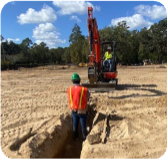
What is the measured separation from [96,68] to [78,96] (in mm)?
5112

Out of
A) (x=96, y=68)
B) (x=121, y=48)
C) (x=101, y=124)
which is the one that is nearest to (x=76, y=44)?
(x=121, y=48)

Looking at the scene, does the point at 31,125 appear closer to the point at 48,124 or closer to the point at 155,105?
the point at 48,124

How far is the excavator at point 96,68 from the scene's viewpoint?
32.4 feet

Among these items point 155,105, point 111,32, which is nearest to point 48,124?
point 155,105

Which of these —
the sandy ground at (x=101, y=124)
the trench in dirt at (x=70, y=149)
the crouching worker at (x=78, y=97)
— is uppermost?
the crouching worker at (x=78, y=97)

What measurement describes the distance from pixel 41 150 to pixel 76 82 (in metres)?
1.84

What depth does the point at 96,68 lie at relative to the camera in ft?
34.2

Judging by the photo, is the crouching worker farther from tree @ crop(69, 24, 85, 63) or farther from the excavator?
tree @ crop(69, 24, 85, 63)

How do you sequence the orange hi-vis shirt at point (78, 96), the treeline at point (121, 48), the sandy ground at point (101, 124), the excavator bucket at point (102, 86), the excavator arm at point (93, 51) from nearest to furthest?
the sandy ground at point (101, 124), the orange hi-vis shirt at point (78, 96), the excavator arm at point (93, 51), the excavator bucket at point (102, 86), the treeline at point (121, 48)

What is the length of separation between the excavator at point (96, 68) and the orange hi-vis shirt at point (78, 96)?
4.50 meters

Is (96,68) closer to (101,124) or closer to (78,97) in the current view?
(101,124)

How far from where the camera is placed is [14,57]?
47.8m

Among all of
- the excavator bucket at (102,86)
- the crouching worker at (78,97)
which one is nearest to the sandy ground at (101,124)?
the excavator bucket at (102,86)

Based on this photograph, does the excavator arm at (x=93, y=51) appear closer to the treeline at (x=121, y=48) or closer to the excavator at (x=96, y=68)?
the excavator at (x=96, y=68)
